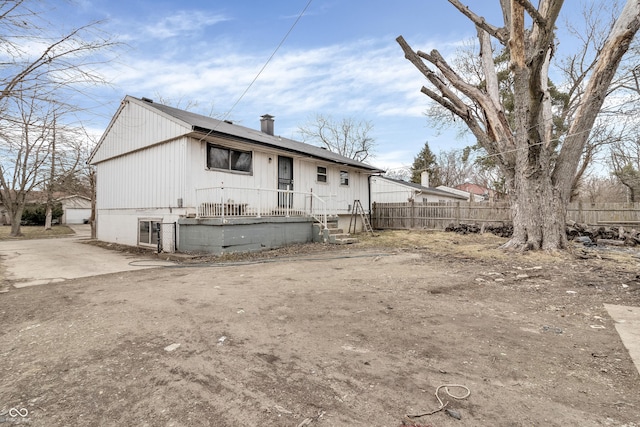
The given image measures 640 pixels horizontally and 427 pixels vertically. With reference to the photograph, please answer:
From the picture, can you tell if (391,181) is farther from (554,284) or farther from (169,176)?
(554,284)

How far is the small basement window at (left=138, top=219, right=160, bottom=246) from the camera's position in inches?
399

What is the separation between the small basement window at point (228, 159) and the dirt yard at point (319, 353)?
5.29 meters

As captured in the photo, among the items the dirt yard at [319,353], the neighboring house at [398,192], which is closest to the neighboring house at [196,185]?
the dirt yard at [319,353]

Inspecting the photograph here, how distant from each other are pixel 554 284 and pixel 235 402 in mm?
5335

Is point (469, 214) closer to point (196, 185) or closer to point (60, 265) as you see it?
point (196, 185)

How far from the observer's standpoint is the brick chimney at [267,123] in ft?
51.5

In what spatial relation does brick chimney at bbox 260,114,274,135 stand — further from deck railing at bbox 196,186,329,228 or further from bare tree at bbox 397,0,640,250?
bare tree at bbox 397,0,640,250

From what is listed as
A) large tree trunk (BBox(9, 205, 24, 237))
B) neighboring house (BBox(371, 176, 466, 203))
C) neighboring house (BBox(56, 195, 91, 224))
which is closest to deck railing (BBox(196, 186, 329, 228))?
neighboring house (BBox(371, 176, 466, 203))

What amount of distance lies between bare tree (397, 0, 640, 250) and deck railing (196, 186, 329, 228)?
5.58 m

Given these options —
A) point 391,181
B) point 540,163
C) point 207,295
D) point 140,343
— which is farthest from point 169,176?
A: point 391,181

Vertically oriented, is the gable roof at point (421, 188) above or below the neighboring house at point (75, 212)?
above

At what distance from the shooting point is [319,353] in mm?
2656

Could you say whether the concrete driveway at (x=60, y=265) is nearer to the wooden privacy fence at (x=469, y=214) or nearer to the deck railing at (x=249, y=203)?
the deck railing at (x=249, y=203)

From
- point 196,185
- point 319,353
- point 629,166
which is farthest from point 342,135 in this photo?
point 319,353
